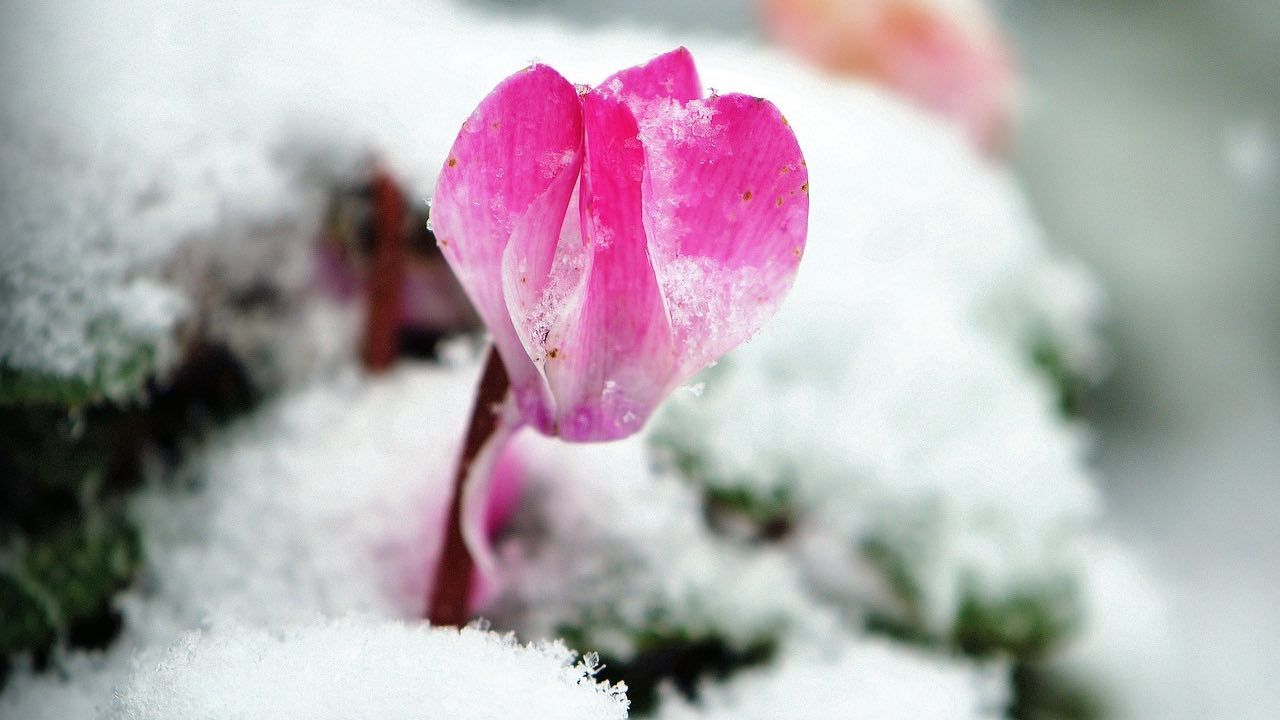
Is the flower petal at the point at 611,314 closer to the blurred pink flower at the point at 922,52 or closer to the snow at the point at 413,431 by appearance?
the snow at the point at 413,431

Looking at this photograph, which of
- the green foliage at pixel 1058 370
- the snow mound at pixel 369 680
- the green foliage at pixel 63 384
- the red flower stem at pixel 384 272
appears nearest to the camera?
the snow mound at pixel 369 680

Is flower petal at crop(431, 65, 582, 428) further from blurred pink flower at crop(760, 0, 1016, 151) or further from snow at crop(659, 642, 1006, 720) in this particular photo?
blurred pink flower at crop(760, 0, 1016, 151)

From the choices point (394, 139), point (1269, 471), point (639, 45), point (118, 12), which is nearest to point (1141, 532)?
point (1269, 471)

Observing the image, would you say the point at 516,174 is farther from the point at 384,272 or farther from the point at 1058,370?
the point at 1058,370

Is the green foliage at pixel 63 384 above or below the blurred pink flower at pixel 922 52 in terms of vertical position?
below

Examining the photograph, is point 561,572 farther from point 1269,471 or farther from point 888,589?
point 1269,471

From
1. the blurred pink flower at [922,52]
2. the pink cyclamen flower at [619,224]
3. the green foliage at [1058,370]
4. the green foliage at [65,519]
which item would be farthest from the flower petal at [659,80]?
the blurred pink flower at [922,52]
